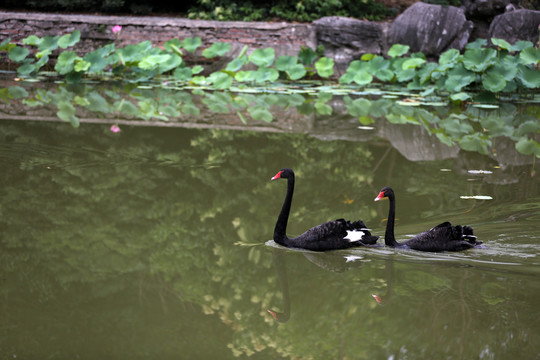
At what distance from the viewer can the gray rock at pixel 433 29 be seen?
13.0 meters

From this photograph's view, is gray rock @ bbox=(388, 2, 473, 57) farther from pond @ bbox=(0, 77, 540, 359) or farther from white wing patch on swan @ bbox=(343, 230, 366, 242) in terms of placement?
white wing patch on swan @ bbox=(343, 230, 366, 242)

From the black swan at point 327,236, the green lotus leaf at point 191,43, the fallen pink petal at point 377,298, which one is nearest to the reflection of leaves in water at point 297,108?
the green lotus leaf at point 191,43

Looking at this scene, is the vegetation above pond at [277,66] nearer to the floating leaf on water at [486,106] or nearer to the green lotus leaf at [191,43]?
the green lotus leaf at [191,43]

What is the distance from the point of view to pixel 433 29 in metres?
13.0

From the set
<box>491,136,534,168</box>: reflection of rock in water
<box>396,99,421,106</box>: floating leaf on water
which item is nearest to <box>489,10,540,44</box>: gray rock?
<box>396,99,421,106</box>: floating leaf on water

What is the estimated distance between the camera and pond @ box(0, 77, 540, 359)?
107 inches

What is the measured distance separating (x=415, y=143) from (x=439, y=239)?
10.8ft

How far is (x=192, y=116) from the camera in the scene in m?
8.26

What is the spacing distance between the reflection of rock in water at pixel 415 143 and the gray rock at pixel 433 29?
5.36 metres

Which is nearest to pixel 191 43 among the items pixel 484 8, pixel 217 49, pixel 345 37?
pixel 217 49

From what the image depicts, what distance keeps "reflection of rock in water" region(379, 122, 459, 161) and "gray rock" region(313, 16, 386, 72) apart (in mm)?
5400

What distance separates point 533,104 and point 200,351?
9197 mm

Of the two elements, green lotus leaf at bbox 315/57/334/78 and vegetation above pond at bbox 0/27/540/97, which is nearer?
vegetation above pond at bbox 0/27/540/97

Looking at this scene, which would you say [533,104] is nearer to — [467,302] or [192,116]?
[192,116]
